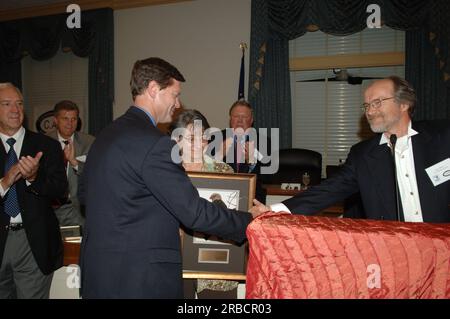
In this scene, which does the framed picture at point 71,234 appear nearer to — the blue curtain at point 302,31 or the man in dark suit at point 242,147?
the man in dark suit at point 242,147

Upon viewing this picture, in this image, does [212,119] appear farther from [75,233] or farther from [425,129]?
[425,129]

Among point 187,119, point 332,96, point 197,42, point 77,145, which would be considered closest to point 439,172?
point 187,119

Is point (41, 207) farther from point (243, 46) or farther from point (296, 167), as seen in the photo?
point (243, 46)

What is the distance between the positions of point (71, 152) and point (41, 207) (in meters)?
1.24

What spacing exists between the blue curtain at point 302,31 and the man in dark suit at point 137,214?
4.47 metres

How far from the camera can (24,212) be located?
2.16 meters

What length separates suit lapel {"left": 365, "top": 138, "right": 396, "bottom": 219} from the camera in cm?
190

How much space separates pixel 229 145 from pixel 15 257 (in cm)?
190

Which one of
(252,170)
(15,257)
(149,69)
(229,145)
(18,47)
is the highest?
(18,47)

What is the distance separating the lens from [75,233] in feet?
8.43

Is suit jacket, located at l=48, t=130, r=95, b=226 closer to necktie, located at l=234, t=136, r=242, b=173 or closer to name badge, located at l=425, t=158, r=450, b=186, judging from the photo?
necktie, located at l=234, t=136, r=242, b=173

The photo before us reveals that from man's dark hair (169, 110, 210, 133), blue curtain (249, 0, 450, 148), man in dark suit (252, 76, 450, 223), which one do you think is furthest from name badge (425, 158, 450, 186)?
blue curtain (249, 0, 450, 148)
